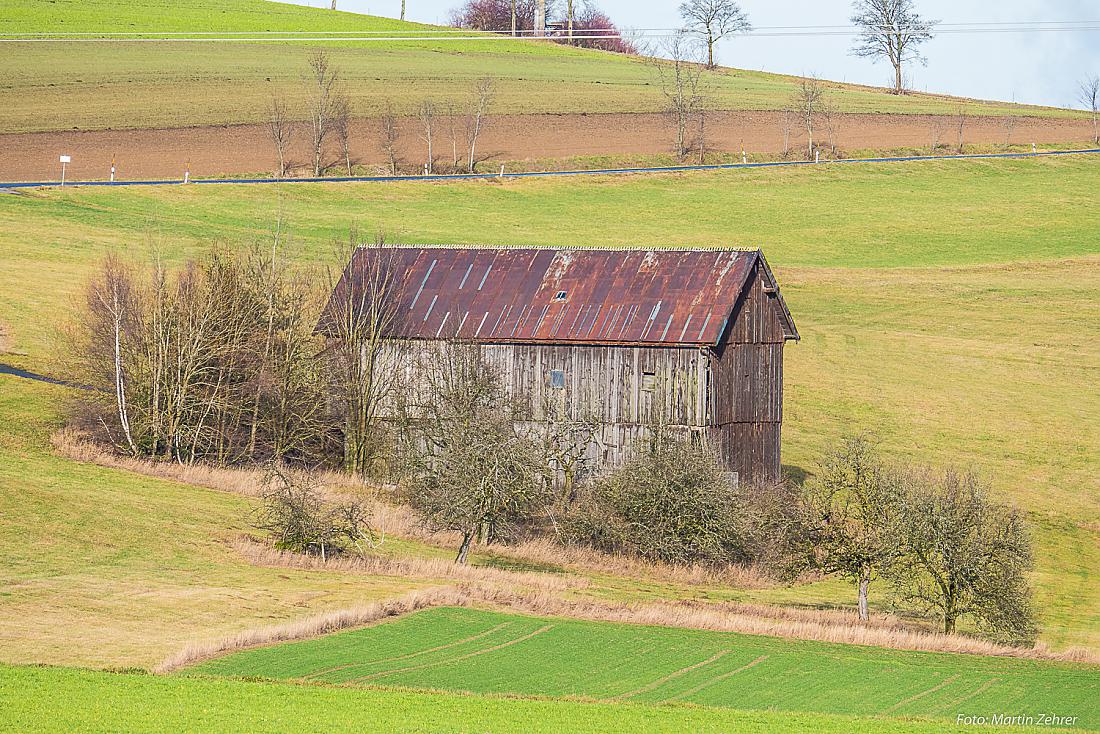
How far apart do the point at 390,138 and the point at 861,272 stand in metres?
35.7

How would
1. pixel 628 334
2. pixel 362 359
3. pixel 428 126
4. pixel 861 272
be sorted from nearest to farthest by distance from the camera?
1. pixel 628 334
2. pixel 362 359
3. pixel 861 272
4. pixel 428 126

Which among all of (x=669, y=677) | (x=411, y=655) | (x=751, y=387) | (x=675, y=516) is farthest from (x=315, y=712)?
(x=751, y=387)

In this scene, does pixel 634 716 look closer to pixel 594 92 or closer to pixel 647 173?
pixel 647 173

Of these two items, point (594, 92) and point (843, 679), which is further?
point (594, 92)

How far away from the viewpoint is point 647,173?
322 feet

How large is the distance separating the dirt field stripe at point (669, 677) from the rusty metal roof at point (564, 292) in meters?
18.8

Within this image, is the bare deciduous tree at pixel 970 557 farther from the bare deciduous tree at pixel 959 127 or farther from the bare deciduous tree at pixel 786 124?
the bare deciduous tree at pixel 959 127

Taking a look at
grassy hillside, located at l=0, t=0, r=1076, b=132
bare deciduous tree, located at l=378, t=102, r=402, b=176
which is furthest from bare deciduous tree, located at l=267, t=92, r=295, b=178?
bare deciduous tree, located at l=378, t=102, r=402, b=176

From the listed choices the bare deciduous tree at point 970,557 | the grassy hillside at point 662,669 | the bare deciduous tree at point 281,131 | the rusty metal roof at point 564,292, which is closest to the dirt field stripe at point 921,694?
the grassy hillside at point 662,669

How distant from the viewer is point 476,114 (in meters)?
107

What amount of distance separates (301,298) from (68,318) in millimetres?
13179

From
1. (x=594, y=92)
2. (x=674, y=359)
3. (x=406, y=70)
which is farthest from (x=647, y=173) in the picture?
(x=674, y=359)

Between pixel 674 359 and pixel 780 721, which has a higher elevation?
pixel 674 359

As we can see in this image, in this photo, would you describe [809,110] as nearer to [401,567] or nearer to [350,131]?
[350,131]
